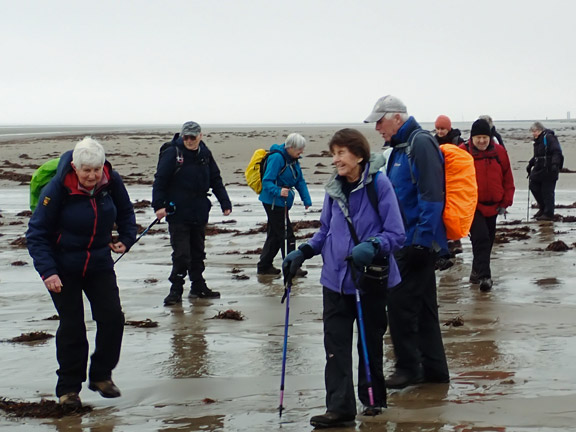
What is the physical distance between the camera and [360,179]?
18.6 feet

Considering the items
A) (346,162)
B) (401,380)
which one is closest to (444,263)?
(401,380)

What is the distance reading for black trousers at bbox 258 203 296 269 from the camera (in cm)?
1166

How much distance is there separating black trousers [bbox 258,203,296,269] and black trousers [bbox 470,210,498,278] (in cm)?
242

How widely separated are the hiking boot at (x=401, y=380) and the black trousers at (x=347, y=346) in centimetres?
55

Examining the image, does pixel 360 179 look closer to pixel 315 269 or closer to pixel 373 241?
pixel 373 241

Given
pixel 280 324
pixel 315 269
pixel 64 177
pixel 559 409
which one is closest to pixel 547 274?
pixel 315 269

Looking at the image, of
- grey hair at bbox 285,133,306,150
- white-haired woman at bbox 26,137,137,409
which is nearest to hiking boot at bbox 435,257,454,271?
white-haired woman at bbox 26,137,137,409

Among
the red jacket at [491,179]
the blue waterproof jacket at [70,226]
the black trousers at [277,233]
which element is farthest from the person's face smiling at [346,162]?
the black trousers at [277,233]

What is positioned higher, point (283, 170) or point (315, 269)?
point (283, 170)

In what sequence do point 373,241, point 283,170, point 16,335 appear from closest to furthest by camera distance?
point 373,241 < point 16,335 < point 283,170

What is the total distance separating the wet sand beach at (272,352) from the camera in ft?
18.9

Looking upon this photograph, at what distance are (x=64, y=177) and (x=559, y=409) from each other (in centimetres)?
342

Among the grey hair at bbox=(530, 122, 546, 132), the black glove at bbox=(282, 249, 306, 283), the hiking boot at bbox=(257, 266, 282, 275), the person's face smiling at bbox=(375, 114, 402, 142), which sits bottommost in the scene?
the hiking boot at bbox=(257, 266, 282, 275)

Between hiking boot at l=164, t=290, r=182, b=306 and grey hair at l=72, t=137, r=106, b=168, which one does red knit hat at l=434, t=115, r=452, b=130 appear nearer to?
hiking boot at l=164, t=290, r=182, b=306
